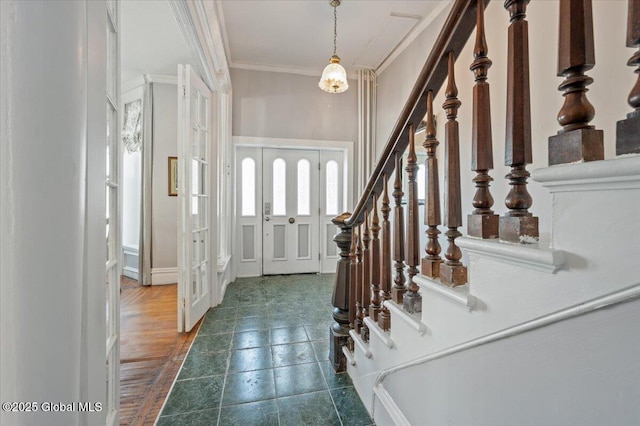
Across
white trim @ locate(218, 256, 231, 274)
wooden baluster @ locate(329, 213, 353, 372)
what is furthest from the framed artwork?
wooden baluster @ locate(329, 213, 353, 372)

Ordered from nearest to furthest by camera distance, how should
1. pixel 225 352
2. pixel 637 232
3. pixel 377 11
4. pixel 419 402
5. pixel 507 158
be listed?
1. pixel 637 232
2. pixel 507 158
3. pixel 419 402
4. pixel 225 352
5. pixel 377 11

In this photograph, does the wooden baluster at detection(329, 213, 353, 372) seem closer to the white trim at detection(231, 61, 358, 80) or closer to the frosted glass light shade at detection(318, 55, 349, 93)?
the frosted glass light shade at detection(318, 55, 349, 93)

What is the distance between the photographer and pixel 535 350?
613mm

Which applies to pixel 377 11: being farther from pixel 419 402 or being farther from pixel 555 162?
pixel 419 402

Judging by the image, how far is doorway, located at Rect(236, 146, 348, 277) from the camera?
4.12 metres

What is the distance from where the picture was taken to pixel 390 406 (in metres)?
1.23

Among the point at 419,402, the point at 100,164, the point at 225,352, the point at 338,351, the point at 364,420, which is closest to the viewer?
the point at 100,164

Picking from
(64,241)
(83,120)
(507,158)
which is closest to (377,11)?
(507,158)

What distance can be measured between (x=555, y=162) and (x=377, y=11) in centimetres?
304

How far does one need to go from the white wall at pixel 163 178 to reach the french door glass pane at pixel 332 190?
2306mm

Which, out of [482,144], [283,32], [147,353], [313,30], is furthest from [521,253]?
[283,32]

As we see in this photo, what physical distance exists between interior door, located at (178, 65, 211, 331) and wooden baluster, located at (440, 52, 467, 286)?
2139mm

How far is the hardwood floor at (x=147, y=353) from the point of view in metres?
1.54

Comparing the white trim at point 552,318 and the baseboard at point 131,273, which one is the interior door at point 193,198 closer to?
the baseboard at point 131,273
